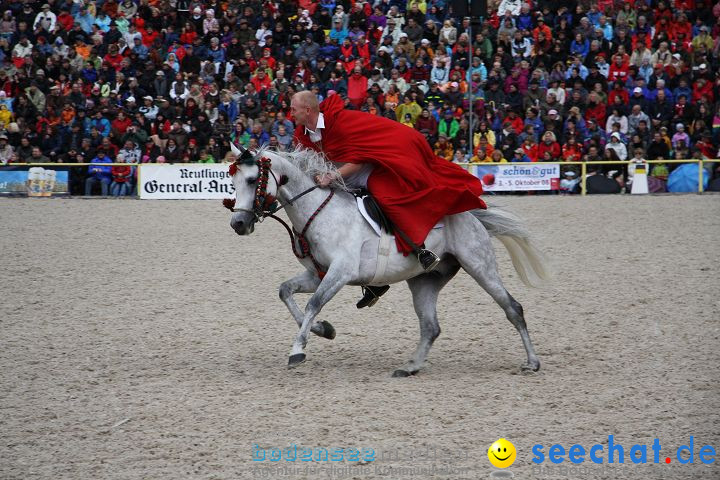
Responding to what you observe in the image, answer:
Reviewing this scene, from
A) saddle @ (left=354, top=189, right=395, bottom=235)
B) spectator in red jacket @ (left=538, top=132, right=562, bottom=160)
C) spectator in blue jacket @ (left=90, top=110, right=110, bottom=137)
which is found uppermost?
saddle @ (left=354, top=189, right=395, bottom=235)

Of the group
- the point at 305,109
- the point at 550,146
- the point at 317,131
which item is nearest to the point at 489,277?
the point at 317,131

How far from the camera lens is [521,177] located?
1959 cm

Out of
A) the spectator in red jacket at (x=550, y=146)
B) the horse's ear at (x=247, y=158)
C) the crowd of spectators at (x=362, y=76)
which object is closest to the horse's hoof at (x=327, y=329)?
the horse's ear at (x=247, y=158)

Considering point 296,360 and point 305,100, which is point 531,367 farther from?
point 305,100

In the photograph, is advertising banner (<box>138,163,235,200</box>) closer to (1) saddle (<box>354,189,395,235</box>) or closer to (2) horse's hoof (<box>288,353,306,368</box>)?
(1) saddle (<box>354,189,395,235</box>)

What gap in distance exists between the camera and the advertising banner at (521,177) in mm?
19453

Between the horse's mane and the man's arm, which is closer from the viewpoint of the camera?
the man's arm

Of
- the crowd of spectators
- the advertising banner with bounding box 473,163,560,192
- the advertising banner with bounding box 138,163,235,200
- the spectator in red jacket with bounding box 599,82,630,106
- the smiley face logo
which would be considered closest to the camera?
the smiley face logo

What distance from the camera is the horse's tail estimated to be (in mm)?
7777

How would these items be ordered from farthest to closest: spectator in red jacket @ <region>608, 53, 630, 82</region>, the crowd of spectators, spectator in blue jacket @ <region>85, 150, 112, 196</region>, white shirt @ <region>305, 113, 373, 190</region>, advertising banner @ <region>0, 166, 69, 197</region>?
spectator in red jacket @ <region>608, 53, 630, 82</region> → the crowd of spectators → spectator in blue jacket @ <region>85, 150, 112, 196</region> → advertising banner @ <region>0, 166, 69, 197</region> → white shirt @ <region>305, 113, 373, 190</region>

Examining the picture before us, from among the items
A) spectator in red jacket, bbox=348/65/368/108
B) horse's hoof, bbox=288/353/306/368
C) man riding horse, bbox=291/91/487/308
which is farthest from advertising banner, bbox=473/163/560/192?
horse's hoof, bbox=288/353/306/368

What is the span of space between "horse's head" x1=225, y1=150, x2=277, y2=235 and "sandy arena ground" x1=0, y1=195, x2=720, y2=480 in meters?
1.23

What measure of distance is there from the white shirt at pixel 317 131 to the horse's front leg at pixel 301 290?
106 centimetres

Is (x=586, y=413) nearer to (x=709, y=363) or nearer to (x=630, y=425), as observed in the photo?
(x=630, y=425)
